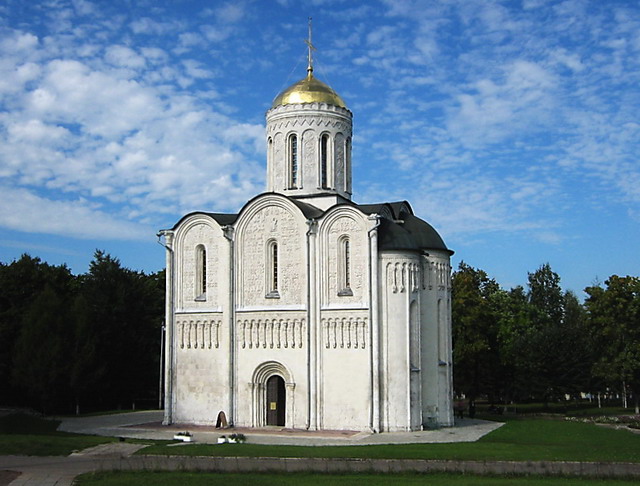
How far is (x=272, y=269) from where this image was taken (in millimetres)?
31266

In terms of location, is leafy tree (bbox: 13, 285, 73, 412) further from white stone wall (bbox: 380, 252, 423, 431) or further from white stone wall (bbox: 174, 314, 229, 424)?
white stone wall (bbox: 380, 252, 423, 431)

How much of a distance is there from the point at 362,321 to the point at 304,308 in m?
2.48

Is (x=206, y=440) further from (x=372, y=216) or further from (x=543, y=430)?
(x=543, y=430)

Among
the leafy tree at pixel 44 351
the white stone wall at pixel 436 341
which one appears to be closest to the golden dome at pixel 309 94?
the white stone wall at pixel 436 341

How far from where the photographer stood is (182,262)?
32562 millimetres

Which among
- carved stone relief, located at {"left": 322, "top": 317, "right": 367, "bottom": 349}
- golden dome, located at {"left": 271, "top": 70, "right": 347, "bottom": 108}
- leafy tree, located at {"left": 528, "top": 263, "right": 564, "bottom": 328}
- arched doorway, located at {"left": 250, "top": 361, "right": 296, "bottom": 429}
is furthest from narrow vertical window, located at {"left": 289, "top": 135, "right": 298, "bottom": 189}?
leafy tree, located at {"left": 528, "top": 263, "right": 564, "bottom": 328}

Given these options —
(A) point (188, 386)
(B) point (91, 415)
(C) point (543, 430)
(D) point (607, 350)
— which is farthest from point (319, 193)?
(D) point (607, 350)

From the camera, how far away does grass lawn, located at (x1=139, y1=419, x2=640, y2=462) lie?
64.3 ft

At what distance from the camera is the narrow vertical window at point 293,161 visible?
33344 mm

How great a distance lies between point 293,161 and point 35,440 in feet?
52.6

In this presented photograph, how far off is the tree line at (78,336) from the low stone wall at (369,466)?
1996 cm

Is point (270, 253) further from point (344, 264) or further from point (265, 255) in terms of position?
point (344, 264)

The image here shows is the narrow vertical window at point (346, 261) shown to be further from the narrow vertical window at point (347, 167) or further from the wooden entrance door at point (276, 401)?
the wooden entrance door at point (276, 401)

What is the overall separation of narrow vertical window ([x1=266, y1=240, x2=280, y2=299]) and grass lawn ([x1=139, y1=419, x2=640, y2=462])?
8818mm
